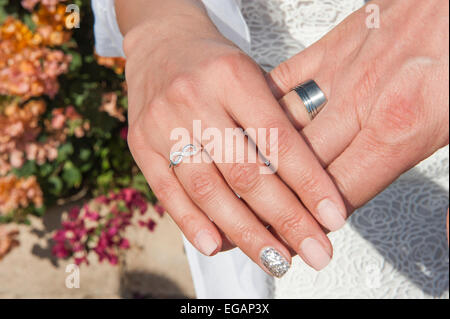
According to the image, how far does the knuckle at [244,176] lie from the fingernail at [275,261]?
13 cm

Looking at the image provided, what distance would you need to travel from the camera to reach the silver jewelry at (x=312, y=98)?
3.07 ft

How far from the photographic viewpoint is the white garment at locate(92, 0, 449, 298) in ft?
3.97

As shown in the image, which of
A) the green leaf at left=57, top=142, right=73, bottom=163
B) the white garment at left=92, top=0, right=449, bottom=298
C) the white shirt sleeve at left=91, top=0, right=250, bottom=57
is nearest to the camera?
the white shirt sleeve at left=91, top=0, right=250, bottom=57

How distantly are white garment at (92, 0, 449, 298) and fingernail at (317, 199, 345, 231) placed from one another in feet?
1.44

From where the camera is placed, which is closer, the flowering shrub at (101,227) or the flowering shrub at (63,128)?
the flowering shrub at (63,128)

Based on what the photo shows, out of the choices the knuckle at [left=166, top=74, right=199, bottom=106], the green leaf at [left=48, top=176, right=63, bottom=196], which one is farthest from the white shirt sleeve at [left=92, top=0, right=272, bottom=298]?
the green leaf at [left=48, top=176, right=63, bottom=196]

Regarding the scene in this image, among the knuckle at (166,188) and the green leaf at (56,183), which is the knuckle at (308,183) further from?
the green leaf at (56,183)

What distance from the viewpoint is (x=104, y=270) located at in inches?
84.6

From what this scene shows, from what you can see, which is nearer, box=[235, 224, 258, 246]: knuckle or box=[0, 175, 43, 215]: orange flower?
box=[235, 224, 258, 246]: knuckle

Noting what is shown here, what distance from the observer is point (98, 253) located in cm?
200

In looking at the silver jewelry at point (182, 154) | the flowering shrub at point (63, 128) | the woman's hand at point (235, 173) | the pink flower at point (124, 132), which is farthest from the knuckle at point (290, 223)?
the pink flower at point (124, 132)

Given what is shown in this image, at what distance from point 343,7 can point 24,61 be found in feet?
3.96

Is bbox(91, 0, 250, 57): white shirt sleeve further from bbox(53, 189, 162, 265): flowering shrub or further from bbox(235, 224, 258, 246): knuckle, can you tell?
bbox(53, 189, 162, 265): flowering shrub

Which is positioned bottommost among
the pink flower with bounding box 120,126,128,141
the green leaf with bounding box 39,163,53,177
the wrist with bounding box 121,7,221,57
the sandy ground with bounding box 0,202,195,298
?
the sandy ground with bounding box 0,202,195,298
